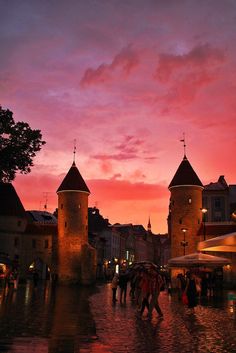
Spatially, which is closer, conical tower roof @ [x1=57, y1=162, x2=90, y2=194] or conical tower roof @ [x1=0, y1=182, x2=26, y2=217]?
conical tower roof @ [x1=57, y1=162, x2=90, y2=194]

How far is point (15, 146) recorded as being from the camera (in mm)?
35781

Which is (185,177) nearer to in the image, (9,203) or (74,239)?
(74,239)

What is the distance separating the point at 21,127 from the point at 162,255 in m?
156

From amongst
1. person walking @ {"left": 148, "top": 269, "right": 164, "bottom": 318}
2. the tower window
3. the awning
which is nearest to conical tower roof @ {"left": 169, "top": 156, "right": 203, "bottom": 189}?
the tower window

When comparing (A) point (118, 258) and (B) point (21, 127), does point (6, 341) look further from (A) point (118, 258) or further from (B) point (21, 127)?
(A) point (118, 258)

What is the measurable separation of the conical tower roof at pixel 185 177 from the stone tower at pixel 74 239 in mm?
13742

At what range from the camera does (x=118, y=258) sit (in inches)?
4301

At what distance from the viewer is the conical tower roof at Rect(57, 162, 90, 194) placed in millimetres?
62812

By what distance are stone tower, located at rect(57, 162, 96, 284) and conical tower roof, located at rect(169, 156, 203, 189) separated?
1374 centimetres

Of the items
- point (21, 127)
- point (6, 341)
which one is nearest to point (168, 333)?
point (6, 341)

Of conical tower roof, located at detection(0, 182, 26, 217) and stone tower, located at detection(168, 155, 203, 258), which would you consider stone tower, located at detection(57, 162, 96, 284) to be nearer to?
conical tower roof, located at detection(0, 182, 26, 217)

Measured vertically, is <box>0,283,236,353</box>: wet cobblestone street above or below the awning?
below

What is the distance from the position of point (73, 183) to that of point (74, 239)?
7.80m

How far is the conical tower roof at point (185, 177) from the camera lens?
183 ft
